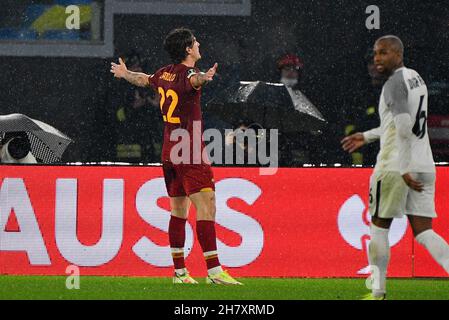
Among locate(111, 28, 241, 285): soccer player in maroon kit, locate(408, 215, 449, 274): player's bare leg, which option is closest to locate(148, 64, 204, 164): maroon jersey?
locate(111, 28, 241, 285): soccer player in maroon kit

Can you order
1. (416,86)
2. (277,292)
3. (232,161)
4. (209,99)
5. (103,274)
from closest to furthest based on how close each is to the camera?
(416,86)
(277,292)
(103,274)
(232,161)
(209,99)

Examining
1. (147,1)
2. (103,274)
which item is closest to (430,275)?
(103,274)

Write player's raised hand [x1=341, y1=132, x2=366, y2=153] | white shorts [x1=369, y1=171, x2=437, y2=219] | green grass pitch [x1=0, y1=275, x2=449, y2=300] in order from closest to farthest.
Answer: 1. white shorts [x1=369, y1=171, x2=437, y2=219]
2. player's raised hand [x1=341, y1=132, x2=366, y2=153]
3. green grass pitch [x1=0, y1=275, x2=449, y2=300]

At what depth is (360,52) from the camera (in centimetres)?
1390

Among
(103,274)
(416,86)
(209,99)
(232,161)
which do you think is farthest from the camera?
(209,99)

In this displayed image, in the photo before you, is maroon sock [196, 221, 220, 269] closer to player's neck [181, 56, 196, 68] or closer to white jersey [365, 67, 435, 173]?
player's neck [181, 56, 196, 68]

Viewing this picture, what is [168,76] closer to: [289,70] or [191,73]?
[191,73]

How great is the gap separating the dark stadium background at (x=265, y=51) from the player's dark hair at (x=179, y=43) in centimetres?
496

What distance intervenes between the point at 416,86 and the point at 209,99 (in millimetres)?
6534

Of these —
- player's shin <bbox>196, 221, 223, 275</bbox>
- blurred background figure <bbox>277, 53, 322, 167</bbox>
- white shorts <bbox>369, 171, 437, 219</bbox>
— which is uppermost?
blurred background figure <bbox>277, 53, 322, 167</bbox>

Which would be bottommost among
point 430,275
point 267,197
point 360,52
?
point 430,275

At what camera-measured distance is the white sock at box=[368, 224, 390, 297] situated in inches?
282

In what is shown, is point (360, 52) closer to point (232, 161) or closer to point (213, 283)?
point (232, 161)

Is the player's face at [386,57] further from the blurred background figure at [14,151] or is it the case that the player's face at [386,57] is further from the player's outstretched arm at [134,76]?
the blurred background figure at [14,151]
